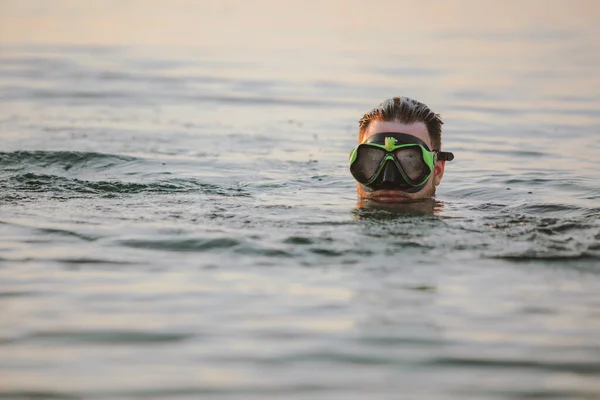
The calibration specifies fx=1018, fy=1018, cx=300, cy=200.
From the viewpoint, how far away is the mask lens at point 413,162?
644cm

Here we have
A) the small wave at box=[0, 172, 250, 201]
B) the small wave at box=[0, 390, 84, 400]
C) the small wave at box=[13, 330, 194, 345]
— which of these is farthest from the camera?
the small wave at box=[0, 172, 250, 201]

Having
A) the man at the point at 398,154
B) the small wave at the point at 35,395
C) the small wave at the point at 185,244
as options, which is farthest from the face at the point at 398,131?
the small wave at the point at 35,395

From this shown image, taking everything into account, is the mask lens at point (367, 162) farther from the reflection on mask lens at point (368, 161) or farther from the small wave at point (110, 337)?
the small wave at point (110, 337)

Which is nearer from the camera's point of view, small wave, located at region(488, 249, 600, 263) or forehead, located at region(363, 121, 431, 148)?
small wave, located at region(488, 249, 600, 263)

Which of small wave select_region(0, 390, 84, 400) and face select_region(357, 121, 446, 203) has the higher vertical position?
face select_region(357, 121, 446, 203)

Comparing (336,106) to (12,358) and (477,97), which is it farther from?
(12,358)

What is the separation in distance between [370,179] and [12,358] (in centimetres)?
314

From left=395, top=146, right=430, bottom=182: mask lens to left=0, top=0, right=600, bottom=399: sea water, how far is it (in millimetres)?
221

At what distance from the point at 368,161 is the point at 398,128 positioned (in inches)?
13.9

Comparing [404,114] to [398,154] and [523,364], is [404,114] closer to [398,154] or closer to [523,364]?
[398,154]

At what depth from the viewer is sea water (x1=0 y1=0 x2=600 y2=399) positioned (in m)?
3.66

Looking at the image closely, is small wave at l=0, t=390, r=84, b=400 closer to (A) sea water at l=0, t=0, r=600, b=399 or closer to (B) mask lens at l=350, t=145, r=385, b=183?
(A) sea water at l=0, t=0, r=600, b=399

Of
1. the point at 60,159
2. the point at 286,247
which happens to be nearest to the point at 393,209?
the point at 286,247

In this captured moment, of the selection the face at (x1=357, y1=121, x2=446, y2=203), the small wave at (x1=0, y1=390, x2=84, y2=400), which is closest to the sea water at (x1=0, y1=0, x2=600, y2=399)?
the small wave at (x1=0, y1=390, x2=84, y2=400)
